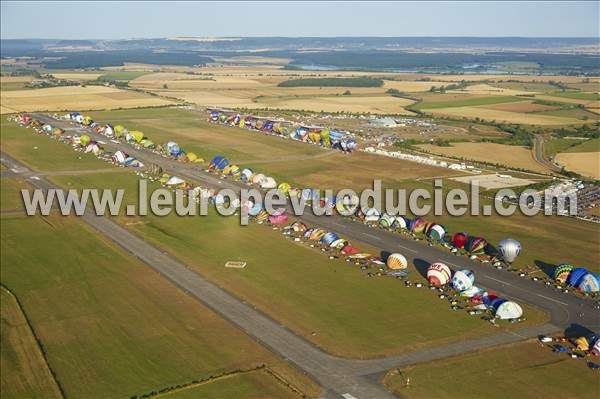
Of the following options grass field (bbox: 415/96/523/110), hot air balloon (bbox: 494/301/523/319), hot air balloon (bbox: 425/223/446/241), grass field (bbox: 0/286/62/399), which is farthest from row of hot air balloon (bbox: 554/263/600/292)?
grass field (bbox: 415/96/523/110)

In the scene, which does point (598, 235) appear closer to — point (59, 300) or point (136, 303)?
point (136, 303)

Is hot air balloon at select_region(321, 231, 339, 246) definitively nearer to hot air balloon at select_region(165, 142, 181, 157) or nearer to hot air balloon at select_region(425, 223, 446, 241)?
hot air balloon at select_region(425, 223, 446, 241)

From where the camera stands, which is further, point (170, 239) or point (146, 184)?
point (146, 184)

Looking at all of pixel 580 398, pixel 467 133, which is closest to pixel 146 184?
pixel 580 398

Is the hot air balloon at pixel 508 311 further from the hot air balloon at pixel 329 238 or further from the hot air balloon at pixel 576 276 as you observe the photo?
the hot air balloon at pixel 329 238

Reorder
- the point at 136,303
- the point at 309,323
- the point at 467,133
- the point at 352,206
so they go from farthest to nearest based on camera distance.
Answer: the point at 467,133 → the point at 352,206 → the point at 136,303 → the point at 309,323

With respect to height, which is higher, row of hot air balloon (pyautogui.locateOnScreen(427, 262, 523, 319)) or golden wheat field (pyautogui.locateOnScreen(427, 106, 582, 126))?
golden wheat field (pyautogui.locateOnScreen(427, 106, 582, 126))

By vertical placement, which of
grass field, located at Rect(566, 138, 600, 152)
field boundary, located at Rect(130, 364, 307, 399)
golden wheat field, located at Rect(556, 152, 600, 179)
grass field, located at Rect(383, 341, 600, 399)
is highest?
grass field, located at Rect(566, 138, 600, 152)
